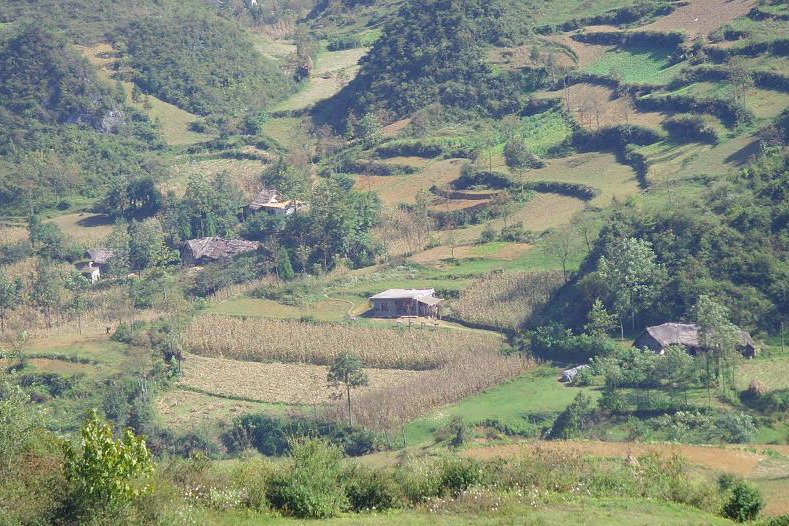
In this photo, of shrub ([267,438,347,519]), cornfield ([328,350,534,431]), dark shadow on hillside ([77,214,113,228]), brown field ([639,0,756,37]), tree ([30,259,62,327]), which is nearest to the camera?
shrub ([267,438,347,519])

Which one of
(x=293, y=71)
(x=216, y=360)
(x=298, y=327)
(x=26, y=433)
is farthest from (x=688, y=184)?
(x=293, y=71)

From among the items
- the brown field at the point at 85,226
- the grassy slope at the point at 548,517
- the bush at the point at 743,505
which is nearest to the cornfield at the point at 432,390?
the grassy slope at the point at 548,517

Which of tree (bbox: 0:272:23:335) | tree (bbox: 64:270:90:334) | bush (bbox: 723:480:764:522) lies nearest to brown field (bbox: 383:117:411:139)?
tree (bbox: 64:270:90:334)

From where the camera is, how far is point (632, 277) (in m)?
39.1

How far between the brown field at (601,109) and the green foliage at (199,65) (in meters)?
21.2

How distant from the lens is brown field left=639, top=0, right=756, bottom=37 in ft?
205

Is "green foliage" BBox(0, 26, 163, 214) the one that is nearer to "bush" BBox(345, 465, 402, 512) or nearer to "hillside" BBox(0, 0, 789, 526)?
"hillside" BBox(0, 0, 789, 526)

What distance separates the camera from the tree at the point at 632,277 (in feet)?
127

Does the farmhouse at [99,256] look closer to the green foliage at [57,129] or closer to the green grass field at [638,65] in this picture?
the green foliage at [57,129]

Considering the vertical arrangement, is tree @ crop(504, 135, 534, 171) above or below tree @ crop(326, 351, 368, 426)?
above

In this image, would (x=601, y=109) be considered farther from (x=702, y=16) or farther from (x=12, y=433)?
(x=12, y=433)

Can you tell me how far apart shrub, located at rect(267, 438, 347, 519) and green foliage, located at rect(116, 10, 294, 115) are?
186 feet

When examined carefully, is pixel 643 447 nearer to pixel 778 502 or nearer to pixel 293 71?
pixel 778 502

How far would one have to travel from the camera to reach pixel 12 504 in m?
17.0
